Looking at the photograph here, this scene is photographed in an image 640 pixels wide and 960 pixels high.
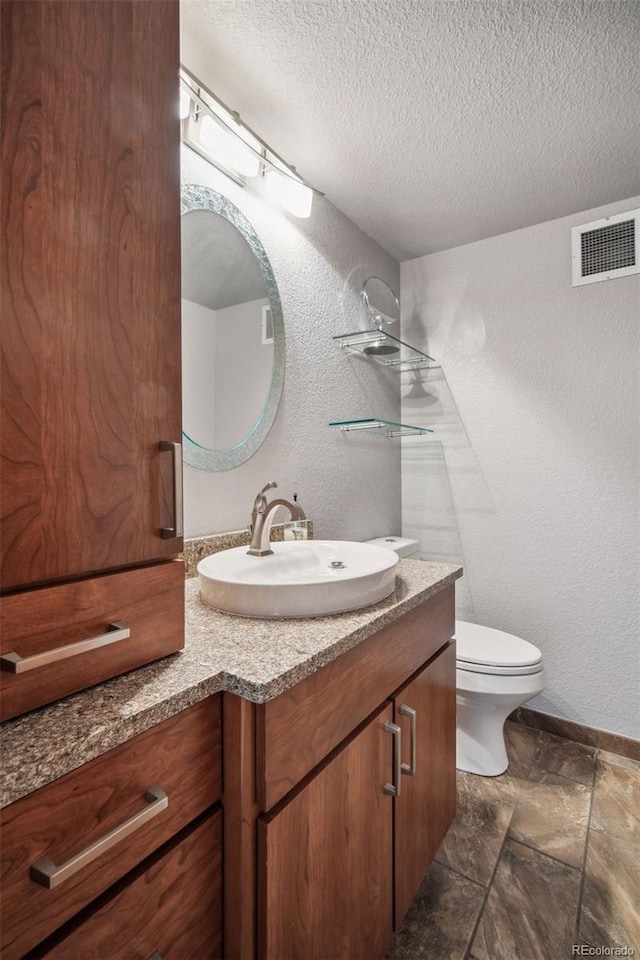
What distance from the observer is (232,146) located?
134 centimetres

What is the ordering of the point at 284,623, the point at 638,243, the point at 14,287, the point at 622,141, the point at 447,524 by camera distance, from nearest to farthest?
the point at 14,287, the point at 284,623, the point at 622,141, the point at 638,243, the point at 447,524

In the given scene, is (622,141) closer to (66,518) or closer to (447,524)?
(447,524)

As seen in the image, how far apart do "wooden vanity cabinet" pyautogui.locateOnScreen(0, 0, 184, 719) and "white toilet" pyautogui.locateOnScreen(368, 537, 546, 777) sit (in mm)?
1304

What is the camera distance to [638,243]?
6.05ft

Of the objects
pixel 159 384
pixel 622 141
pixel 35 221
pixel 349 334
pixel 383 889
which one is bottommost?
pixel 383 889

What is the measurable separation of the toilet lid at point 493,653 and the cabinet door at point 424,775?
1.22 feet

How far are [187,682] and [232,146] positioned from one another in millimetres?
1448

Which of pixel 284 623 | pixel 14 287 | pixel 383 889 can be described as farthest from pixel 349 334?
pixel 383 889

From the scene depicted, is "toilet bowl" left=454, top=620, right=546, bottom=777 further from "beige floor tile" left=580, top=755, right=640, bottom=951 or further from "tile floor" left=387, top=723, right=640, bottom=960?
"beige floor tile" left=580, top=755, right=640, bottom=951

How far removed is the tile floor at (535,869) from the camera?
3.75ft

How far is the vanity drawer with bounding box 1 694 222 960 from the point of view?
1.48 ft

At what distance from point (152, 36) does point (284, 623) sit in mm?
A: 975

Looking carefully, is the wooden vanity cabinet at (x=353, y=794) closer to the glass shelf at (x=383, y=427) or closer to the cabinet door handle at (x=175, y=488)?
the cabinet door handle at (x=175, y=488)

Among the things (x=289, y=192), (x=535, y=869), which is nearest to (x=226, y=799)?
(x=535, y=869)
